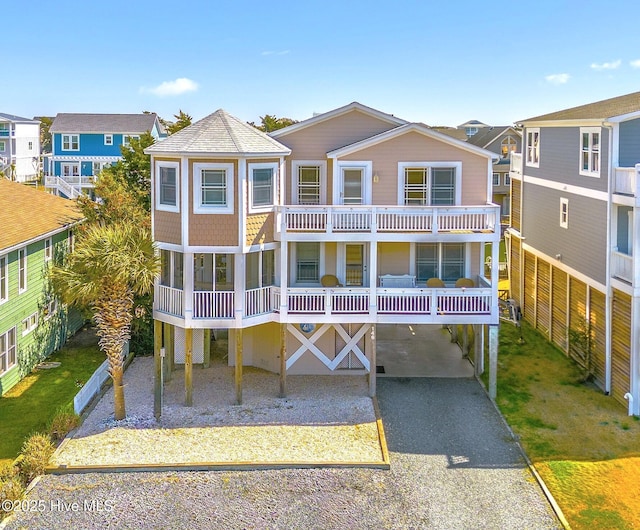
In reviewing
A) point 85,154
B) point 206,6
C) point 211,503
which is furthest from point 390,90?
point 85,154

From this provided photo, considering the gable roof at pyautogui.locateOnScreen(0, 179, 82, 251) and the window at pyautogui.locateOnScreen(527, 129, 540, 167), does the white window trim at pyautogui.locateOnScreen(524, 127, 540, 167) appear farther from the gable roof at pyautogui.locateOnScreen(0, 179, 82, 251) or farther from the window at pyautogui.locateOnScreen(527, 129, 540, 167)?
the gable roof at pyautogui.locateOnScreen(0, 179, 82, 251)

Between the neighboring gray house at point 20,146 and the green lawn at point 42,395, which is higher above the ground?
the neighboring gray house at point 20,146

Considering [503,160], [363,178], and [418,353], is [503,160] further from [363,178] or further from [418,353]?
[363,178]

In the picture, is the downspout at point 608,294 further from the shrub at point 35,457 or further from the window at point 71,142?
the window at point 71,142

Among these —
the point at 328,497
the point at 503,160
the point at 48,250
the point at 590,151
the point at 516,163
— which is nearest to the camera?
the point at 328,497

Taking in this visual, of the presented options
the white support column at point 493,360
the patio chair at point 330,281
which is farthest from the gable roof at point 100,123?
the white support column at point 493,360

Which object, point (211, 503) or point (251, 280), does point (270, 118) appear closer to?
point (251, 280)

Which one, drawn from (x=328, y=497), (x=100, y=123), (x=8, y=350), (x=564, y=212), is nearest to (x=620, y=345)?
(x=564, y=212)
